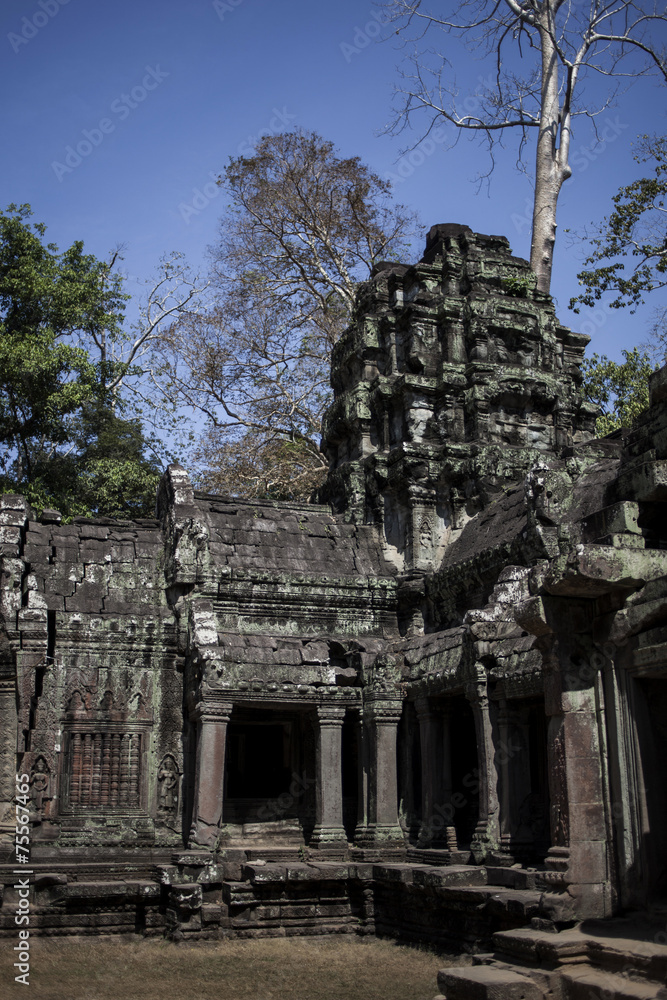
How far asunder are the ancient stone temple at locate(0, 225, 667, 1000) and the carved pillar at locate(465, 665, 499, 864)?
0.12 ft

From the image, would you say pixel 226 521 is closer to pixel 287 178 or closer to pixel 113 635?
pixel 113 635

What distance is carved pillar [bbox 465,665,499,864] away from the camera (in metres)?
11.9

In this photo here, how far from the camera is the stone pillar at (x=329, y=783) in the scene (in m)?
13.6

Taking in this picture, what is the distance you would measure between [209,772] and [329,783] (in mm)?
1779

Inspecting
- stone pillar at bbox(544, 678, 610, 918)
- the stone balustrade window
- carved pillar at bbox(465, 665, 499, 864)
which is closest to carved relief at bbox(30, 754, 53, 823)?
the stone balustrade window

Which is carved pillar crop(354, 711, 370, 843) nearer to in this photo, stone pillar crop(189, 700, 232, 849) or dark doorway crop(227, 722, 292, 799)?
dark doorway crop(227, 722, 292, 799)

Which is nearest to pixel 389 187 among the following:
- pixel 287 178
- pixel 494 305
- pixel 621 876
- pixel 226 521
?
pixel 287 178

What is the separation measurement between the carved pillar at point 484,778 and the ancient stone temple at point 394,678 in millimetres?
37

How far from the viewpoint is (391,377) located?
62.0 ft

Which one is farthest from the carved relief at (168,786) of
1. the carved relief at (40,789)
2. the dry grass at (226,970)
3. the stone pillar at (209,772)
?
the dry grass at (226,970)

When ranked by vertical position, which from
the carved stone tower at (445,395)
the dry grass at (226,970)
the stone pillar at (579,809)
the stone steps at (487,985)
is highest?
the carved stone tower at (445,395)

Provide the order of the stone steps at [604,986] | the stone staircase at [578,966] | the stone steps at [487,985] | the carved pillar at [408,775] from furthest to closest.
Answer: the carved pillar at [408,775] → the stone steps at [487,985] → the stone staircase at [578,966] → the stone steps at [604,986]

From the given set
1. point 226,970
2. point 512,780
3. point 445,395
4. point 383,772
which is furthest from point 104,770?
point 445,395

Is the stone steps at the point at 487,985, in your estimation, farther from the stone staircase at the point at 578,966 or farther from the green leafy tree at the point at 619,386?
the green leafy tree at the point at 619,386
